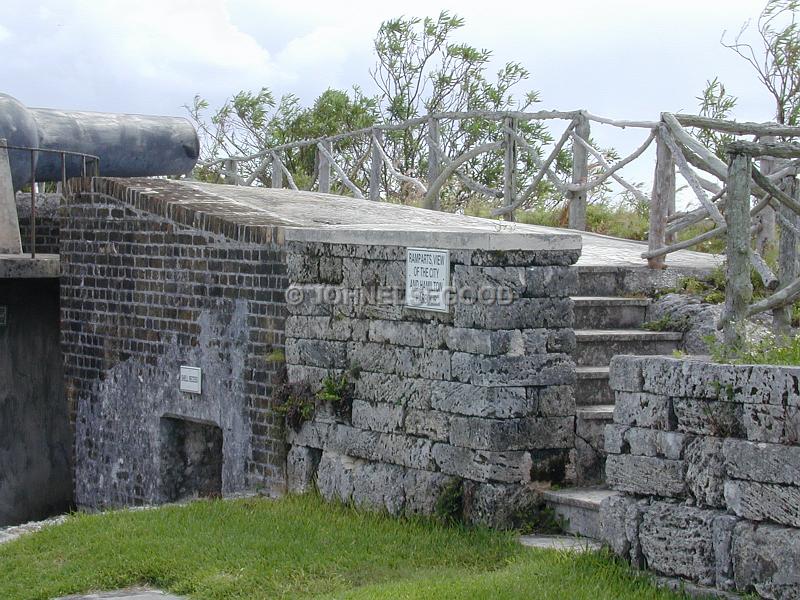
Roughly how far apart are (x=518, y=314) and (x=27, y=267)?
5618 millimetres

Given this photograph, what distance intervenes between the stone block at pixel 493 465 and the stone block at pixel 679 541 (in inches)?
45.9

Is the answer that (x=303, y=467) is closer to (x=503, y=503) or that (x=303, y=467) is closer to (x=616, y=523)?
(x=503, y=503)

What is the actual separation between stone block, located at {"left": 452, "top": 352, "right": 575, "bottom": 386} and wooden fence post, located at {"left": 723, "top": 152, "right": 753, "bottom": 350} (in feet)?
4.40

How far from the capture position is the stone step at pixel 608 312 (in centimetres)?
880

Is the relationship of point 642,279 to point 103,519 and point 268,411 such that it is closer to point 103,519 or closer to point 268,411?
point 268,411

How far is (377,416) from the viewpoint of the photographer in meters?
8.34

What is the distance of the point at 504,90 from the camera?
2078 centimetres

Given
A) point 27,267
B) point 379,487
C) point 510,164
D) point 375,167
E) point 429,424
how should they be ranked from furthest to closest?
point 375,167, point 510,164, point 27,267, point 379,487, point 429,424

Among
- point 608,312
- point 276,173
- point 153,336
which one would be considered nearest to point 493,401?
point 608,312

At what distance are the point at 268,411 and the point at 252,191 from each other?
3.61 meters

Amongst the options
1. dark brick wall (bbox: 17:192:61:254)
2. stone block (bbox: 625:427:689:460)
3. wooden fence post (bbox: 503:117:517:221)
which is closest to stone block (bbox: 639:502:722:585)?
stone block (bbox: 625:427:689:460)

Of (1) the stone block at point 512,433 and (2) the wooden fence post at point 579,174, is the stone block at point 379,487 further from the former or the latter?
(2) the wooden fence post at point 579,174

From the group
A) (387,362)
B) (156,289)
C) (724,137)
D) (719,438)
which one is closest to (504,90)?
(724,137)

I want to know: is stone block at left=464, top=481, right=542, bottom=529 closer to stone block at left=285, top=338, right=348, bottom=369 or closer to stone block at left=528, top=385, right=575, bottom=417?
stone block at left=528, top=385, right=575, bottom=417
